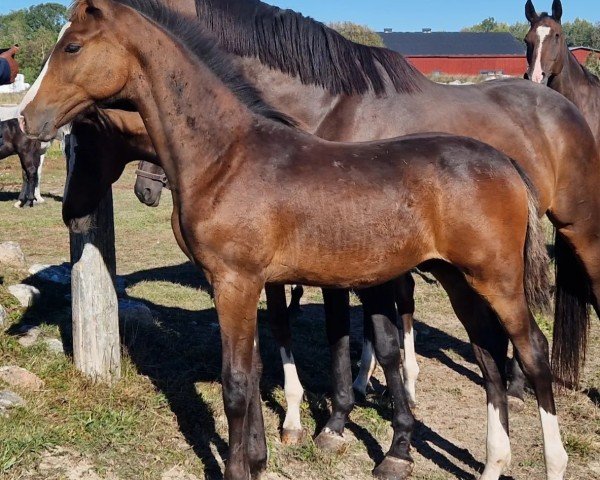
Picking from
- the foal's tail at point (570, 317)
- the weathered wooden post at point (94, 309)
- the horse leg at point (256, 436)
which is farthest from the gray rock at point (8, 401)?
the foal's tail at point (570, 317)

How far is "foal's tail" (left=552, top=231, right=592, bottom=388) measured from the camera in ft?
17.0

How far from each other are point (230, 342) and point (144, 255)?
6.01m

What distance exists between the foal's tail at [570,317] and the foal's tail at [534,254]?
1.35 meters

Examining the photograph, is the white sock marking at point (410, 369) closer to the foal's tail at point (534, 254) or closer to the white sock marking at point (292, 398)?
the white sock marking at point (292, 398)

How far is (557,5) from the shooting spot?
23.7ft

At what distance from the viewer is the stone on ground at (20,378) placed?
4.35m

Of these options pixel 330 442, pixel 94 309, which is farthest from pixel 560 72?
pixel 94 309

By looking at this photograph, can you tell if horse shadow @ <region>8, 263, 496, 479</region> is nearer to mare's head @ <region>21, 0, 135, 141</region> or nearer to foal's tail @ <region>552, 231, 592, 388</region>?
foal's tail @ <region>552, 231, 592, 388</region>

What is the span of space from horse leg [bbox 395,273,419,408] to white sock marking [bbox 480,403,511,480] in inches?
50.1

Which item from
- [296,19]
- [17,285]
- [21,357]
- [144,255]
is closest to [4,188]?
[144,255]

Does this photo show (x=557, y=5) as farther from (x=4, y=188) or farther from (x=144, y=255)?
(x=4, y=188)

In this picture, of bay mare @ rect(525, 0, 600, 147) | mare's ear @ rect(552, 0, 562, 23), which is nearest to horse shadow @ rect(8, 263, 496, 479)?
bay mare @ rect(525, 0, 600, 147)

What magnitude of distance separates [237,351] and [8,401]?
1.57 metres

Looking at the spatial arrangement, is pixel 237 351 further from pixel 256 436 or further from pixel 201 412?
pixel 201 412
